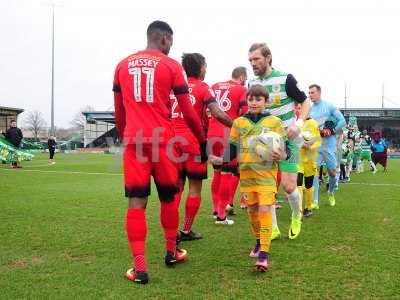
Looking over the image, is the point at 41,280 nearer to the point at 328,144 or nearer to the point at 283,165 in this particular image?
the point at 283,165

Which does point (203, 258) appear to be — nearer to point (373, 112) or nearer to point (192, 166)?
point (192, 166)

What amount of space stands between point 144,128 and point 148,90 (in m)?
0.33

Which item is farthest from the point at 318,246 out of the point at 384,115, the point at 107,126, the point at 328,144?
the point at 107,126

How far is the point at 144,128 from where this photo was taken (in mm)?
3951

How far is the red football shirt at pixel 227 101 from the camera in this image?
21.8 feet

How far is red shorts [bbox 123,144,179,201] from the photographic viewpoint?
396 centimetres

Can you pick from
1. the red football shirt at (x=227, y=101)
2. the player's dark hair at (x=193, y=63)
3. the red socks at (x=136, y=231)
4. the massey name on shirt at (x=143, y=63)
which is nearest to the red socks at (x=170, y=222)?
the red socks at (x=136, y=231)

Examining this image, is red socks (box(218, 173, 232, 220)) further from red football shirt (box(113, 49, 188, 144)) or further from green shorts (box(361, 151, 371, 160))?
green shorts (box(361, 151, 371, 160))

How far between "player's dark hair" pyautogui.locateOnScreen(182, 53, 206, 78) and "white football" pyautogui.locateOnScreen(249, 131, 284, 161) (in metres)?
1.50

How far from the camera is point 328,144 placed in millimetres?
8195

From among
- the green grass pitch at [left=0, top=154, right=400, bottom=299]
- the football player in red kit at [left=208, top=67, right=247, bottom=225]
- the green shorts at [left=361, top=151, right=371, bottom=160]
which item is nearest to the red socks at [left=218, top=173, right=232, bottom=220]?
the football player in red kit at [left=208, top=67, right=247, bottom=225]

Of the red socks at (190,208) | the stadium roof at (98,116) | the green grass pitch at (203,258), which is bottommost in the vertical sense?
the green grass pitch at (203,258)

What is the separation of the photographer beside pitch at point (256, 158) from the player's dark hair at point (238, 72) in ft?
8.74

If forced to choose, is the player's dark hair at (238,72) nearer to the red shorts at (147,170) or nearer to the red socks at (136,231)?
the red shorts at (147,170)
